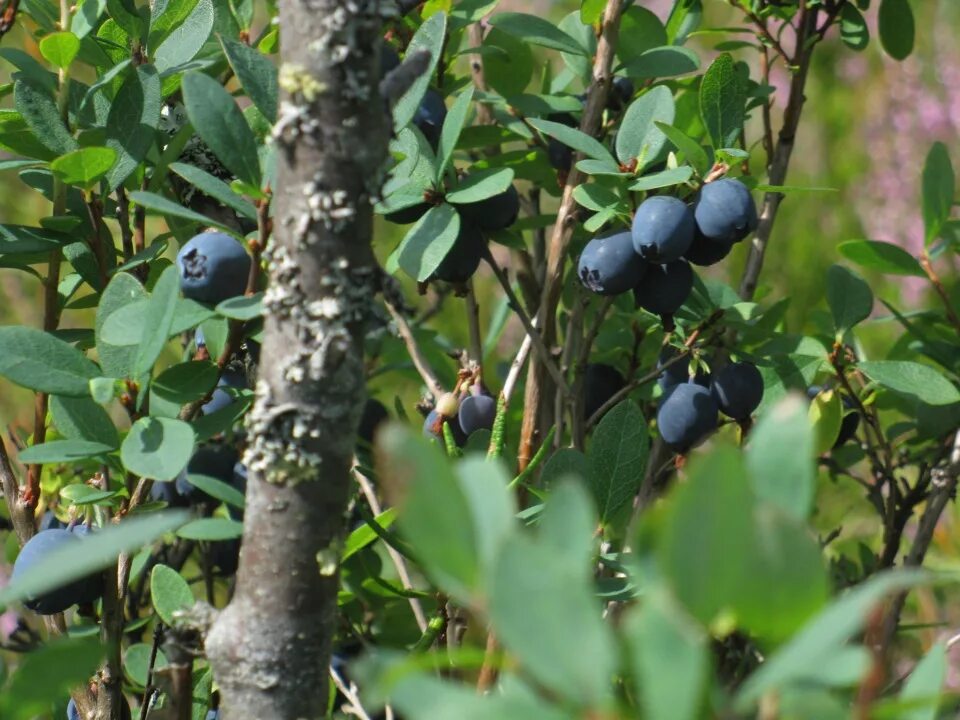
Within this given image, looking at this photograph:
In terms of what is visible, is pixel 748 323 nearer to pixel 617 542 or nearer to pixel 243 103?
pixel 617 542

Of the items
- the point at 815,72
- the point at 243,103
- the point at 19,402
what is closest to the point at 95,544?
the point at 243,103

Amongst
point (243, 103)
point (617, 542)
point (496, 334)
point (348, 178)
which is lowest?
point (617, 542)

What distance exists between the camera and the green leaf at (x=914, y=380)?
93cm

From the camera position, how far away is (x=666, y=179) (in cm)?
78

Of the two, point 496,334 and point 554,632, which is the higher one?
point 554,632

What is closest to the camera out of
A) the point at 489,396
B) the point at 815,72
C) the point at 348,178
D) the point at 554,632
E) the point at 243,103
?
the point at 554,632

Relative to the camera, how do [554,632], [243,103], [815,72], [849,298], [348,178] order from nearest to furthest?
[554,632] → [348,178] → [849,298] → [243,103] → [815,72]

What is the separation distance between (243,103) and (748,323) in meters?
1.15

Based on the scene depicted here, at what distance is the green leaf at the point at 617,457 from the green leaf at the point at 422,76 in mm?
238

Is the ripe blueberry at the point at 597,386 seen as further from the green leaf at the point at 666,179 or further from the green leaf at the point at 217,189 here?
the green leaf at the point at 217,189

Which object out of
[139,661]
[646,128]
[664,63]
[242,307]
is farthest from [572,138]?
[139,661]

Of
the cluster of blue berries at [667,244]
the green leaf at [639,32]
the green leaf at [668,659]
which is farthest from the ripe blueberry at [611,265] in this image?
the green leaf at [668,659]

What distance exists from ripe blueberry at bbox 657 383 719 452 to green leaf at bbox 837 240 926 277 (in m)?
0.24

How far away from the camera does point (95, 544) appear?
1.20 feet
